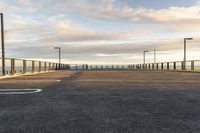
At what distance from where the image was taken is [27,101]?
697cm

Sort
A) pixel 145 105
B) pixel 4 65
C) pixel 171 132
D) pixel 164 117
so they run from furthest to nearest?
pixel 4 65
pixel 145 105
pixel 164 117
pixel 171 132

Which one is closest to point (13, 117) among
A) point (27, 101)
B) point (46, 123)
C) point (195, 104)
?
point (46, 123)

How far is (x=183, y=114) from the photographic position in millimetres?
5320

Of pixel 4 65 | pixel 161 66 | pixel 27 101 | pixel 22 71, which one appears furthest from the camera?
pixel 161 66

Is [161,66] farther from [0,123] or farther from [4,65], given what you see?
[0,123]

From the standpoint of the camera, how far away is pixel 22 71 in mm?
24469

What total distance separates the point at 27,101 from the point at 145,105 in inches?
118

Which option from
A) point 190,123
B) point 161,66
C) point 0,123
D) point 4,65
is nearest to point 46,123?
point 0,123

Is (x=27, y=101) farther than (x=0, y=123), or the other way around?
(x=27, y=101)

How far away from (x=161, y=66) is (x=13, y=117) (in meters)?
41.2

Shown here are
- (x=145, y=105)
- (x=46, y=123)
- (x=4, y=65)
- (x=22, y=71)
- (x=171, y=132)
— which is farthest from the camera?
(x=22, y=71)

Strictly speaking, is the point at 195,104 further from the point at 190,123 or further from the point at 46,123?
the point at 46,123

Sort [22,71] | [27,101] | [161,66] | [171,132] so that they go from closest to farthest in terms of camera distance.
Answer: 1. [171,132]
2. [27,101]
3. [22,71]
4. [161,66]

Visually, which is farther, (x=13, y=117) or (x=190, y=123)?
(x=13, y=117)
